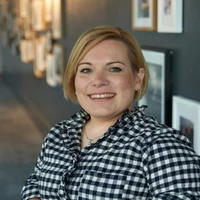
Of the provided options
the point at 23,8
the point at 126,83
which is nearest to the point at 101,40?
the point at 126,83

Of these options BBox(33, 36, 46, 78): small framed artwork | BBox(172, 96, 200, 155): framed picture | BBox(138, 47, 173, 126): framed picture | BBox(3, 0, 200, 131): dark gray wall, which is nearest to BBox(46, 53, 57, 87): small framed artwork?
BBox(3, 0, 200, 131): dark gray wall

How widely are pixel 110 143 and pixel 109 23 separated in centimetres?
263

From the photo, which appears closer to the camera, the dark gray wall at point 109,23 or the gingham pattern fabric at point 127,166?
the gingham pattern fabric at point 127,166

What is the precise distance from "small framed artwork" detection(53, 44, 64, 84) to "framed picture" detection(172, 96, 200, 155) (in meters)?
3.13

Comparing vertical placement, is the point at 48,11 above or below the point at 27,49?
above

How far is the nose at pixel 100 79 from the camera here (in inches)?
67.8

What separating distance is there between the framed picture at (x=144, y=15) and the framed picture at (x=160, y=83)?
162 millimetres

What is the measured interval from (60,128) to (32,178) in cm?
25

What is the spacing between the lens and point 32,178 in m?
2.02

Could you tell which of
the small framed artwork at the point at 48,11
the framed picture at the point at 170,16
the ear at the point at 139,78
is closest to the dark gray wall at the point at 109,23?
the framed picture at the point at 170,16

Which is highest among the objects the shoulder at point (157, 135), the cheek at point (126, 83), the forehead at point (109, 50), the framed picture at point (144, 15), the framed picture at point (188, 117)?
the framed picture at point (144, 15)

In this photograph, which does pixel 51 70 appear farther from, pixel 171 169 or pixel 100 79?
pixel 171 169

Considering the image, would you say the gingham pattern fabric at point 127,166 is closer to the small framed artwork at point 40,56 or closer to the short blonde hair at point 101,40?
the short blonde hair at point 101,40

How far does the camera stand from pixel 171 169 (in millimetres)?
1500
